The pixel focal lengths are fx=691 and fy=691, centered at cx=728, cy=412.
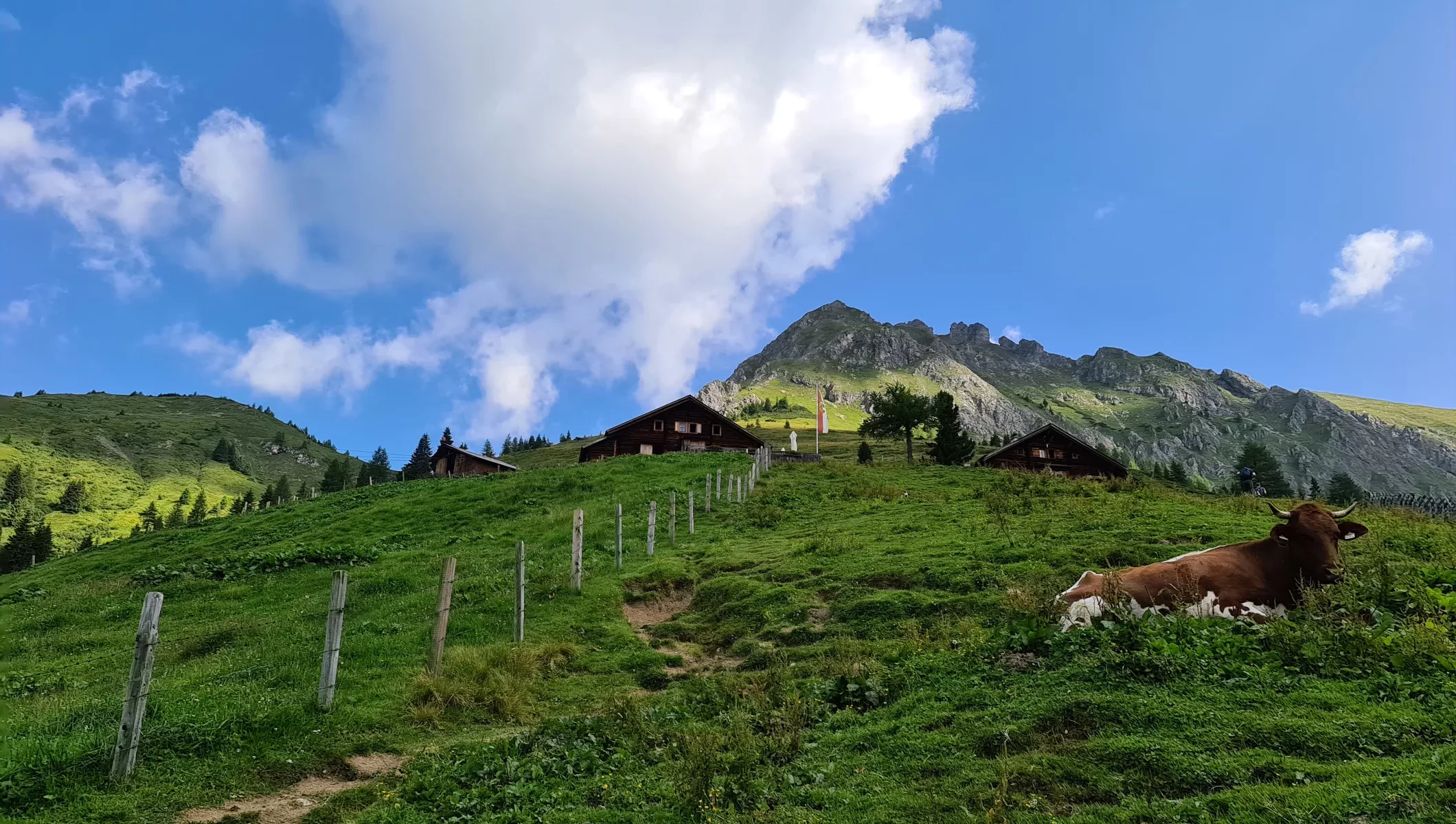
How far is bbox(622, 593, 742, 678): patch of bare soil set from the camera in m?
13.3

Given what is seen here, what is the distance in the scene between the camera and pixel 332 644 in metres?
10.8

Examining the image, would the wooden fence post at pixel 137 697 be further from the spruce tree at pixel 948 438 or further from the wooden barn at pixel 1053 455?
the spruce tree at pixel 948 438

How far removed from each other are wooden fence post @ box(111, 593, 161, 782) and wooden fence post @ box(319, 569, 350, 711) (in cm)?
222

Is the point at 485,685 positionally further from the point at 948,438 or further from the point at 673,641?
the point at 948,438

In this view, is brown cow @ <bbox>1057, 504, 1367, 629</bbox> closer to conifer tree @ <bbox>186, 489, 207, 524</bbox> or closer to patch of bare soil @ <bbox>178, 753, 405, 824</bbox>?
patch of bare soil @ <bbox>178, 753, 405, 824</bbox>

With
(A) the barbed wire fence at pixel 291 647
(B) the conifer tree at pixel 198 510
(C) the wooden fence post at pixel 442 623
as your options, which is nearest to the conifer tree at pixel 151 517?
(B) the conifer tree at pixel 198 510

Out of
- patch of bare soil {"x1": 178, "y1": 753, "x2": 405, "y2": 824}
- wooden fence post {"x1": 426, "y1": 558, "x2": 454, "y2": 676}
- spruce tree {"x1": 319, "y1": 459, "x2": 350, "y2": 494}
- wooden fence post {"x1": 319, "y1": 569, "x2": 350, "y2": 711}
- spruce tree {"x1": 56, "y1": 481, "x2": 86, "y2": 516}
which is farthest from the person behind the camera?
spruce tree {"x1": 56, "y1": 481, "x2": 86, "y2": 516}

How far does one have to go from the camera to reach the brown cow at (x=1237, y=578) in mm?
10852

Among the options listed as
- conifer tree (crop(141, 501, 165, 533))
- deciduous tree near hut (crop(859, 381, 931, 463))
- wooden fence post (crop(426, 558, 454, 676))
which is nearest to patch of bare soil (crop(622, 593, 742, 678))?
wooden fence post (crop(426, 558, 454, 676))

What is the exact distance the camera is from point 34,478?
168 meters

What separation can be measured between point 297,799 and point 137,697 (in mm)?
2350

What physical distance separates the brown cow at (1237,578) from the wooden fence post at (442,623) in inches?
415

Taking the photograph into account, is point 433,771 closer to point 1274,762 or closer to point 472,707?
point 472,707

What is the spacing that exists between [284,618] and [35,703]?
517 centimetres
